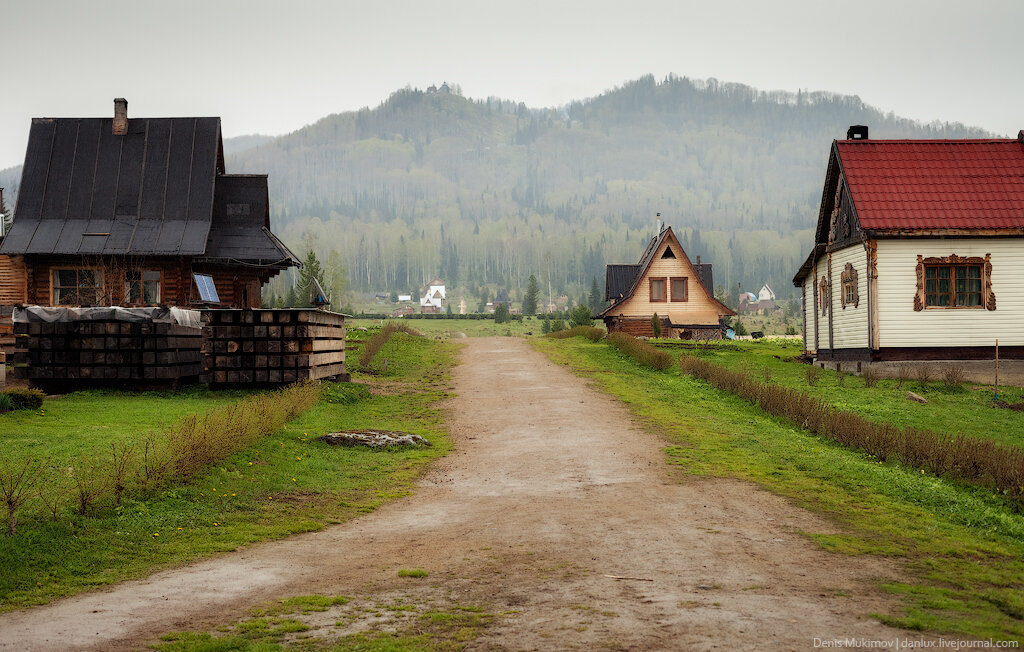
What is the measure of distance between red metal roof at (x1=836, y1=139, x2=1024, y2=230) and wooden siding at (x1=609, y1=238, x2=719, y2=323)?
23.5 meters

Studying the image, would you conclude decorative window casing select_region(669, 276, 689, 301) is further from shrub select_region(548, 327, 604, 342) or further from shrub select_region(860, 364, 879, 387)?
shrub select_region(860, 364, 879, 387)

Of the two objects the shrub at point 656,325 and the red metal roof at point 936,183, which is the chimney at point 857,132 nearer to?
the red metal roof at point 936,183

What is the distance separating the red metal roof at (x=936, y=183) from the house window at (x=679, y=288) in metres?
23.7

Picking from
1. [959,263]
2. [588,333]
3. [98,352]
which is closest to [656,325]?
[588,333]

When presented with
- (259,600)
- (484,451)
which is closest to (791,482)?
(484,451)

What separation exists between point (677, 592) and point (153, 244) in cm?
2879

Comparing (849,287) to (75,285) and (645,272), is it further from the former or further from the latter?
(75,285)

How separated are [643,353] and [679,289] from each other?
79.4 ft

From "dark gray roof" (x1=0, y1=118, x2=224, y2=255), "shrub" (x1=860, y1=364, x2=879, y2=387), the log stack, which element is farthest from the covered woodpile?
"shrub" (x1=860, y1=364, x2=879, y2=387)

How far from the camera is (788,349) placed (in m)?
43.1

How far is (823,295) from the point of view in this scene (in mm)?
35406

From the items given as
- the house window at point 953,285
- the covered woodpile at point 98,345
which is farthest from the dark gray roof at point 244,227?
the house window at point 953,285

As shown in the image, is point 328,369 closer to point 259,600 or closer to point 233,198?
point 233,198

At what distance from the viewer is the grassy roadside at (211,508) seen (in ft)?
29.1
